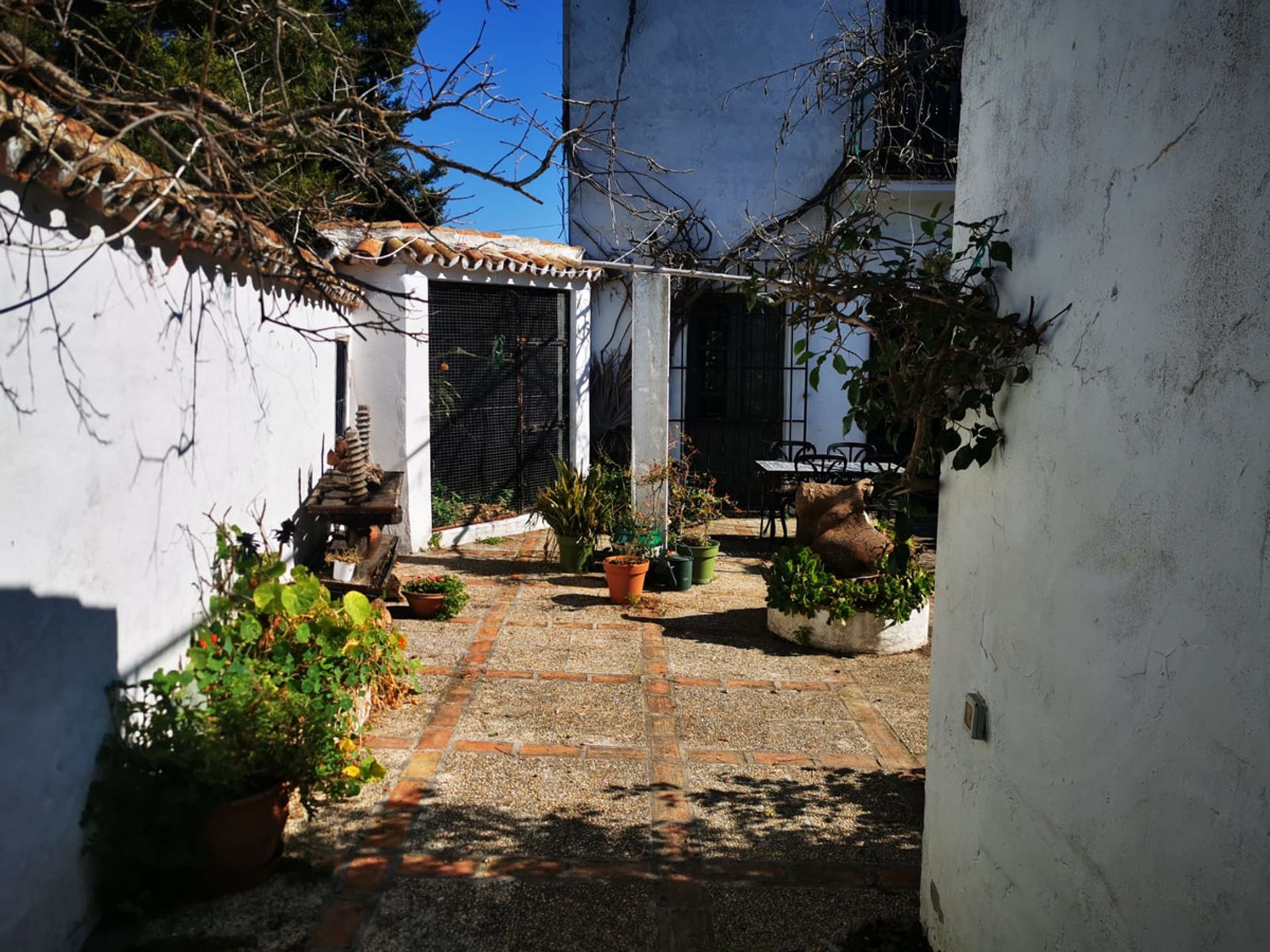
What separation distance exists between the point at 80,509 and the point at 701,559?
20.4 ft

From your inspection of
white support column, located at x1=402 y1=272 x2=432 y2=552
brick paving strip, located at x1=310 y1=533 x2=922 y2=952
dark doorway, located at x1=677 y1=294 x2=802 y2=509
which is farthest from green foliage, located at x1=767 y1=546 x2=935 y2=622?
dark doorway, located at x1=677 y1=294 x2=802 y2=509

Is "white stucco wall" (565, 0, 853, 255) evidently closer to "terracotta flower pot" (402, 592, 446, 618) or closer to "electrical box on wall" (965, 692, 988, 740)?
"terracotta flower pot" (402, 592, 446, 618)

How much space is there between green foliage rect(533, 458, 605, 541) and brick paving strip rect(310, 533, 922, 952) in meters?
2.85

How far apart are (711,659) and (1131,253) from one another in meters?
5.01

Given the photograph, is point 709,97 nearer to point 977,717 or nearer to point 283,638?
point 283,638

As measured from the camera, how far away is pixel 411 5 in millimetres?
10633

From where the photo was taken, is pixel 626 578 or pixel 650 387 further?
pixel 650 387

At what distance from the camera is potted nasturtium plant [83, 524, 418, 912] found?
3.41 m

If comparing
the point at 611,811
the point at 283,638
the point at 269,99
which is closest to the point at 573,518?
the point at 269,99

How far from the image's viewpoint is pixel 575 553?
9.29 m

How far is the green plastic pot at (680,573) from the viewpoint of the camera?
28.5ft

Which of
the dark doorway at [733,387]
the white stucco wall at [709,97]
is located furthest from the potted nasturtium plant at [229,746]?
the white stucco wall at [709,97]

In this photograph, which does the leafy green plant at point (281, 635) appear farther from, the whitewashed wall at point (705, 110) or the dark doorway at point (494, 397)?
the whitewashed wall at point (705, 110)

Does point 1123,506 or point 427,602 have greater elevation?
point 1123,506
